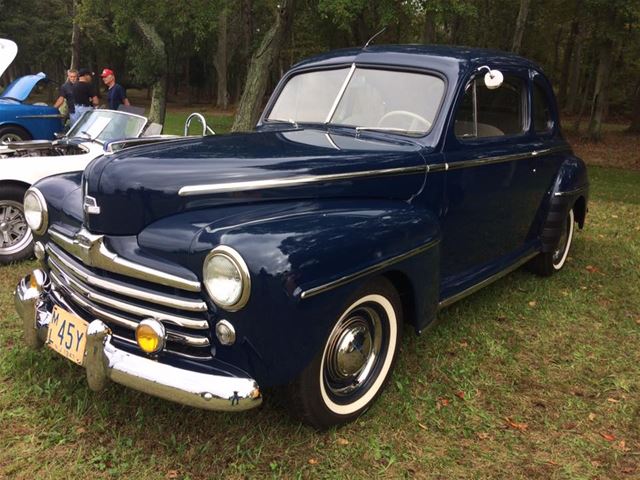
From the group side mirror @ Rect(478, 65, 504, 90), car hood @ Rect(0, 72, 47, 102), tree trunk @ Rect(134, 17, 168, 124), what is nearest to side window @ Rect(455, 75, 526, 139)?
side mirror @ Rect(478, 65, 504, 90)

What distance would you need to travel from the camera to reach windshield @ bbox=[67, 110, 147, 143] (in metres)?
5.50

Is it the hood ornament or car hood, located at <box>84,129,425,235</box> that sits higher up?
car hood, located at <box>84,129,425,235</box>

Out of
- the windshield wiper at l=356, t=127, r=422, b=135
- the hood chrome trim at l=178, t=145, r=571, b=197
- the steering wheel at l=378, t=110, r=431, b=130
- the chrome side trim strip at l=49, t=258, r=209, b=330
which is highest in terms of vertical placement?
the steering wheel at l=378, t=110, r=431, b=130

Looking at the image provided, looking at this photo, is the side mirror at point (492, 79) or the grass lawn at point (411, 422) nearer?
the grass lawn at point (411, 422)

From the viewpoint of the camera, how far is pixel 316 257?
226 cm

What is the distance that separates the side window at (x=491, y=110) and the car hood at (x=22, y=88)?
28.7ft

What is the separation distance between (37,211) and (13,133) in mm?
7337

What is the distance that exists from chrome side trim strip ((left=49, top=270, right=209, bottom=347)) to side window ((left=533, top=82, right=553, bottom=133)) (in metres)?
3.34

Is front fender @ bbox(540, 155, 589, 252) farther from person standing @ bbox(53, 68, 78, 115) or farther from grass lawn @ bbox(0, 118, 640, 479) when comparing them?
person standing @ bbox(53, 68, 78, 115)

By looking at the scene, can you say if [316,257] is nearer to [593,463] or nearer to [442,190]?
[442,190]

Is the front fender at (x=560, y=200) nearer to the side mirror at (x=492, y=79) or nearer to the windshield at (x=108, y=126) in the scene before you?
the side mirror at (x=492, y=79)

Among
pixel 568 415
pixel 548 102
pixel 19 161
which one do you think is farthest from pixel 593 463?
pixel 19 161

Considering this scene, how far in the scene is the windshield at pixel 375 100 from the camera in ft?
11.2

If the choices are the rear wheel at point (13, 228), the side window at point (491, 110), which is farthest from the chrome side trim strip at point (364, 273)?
the rear wheel at point (13, 228)
